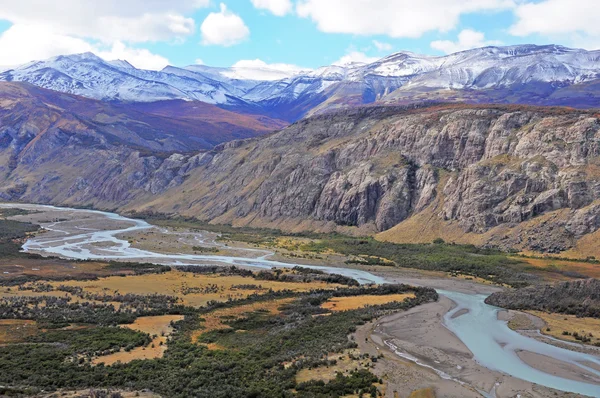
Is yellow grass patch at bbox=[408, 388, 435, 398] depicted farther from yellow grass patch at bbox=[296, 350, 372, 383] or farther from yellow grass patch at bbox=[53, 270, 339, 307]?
yellow grass patch at bbox=[53, 270, 339, 307]

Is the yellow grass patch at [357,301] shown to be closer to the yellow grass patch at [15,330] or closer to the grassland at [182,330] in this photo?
the grassland at [182,330]

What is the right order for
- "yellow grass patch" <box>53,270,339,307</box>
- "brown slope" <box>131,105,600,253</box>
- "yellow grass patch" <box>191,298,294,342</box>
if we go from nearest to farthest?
"yellow grass patch" <box>191,298,294,342</box>
"yellow grass patch" <box>53,270,339,307</box>
"brown slope" <box>131,105,600,253</box>

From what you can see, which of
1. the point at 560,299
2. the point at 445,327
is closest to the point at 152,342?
the point at 445,327

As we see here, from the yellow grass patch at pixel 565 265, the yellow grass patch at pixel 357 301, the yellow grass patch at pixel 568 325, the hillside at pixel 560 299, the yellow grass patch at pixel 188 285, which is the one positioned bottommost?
the yellow grass patch at pixel 188 285

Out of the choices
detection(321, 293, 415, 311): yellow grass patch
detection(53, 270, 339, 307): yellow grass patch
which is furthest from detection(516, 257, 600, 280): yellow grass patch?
detection(53, 270, 339, 307): yellow grass patch

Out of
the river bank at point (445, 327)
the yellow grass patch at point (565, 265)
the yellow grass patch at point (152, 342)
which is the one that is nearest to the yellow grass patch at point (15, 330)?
the yellow grass patch at point (152, 342)

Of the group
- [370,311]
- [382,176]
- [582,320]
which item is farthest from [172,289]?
[382,176]
